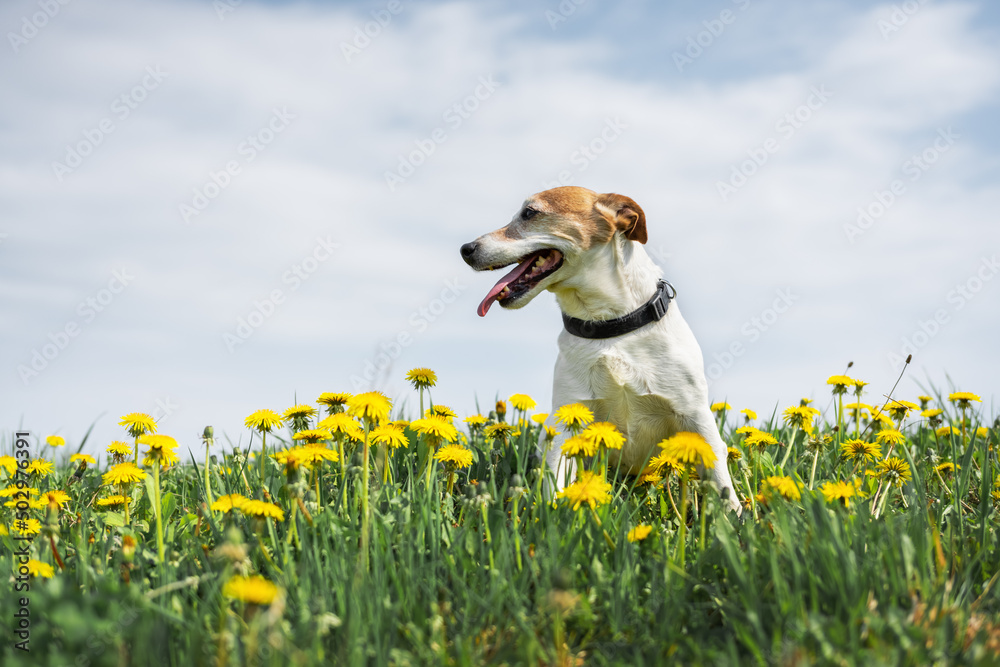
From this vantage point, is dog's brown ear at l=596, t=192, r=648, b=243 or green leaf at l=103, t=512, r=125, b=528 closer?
green leaf at l=103, t=512, r=125, b=528

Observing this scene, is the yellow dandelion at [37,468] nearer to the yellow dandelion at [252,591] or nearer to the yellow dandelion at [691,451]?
the yellow dandelion at [252,591]

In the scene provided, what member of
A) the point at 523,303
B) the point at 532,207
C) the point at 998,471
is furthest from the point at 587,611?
the point at 998,471

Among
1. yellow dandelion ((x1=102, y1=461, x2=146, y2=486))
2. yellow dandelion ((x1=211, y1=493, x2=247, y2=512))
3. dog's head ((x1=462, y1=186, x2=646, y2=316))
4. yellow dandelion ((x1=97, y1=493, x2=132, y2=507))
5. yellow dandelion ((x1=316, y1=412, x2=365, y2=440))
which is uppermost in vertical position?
dog's head ((x1=462, y1=186, x2=646, y2=316))

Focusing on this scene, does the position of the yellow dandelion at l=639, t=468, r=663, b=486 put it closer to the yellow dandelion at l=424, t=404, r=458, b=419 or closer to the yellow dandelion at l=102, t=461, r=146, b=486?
the yellow dandelion at l=424, t=404, r=458, b=419

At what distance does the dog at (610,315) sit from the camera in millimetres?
4480

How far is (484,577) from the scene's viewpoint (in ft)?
9.45

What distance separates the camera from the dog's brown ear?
458cm

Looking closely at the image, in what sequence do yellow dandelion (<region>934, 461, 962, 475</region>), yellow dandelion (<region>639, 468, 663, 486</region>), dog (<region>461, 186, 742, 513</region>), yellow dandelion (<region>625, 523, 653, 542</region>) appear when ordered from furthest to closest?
1. yellow dandelion (<region>934, 461, 962, 475</region>)
2. dog (<region>461, 186, 742, 513</region>)
3. yellow dandelion (<region>639, 468, 663, 486</region>)
4. yellow dandelion (<region>625, 523, 653, 542</region>)

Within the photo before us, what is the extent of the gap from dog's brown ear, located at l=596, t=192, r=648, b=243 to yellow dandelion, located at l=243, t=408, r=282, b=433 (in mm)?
2177

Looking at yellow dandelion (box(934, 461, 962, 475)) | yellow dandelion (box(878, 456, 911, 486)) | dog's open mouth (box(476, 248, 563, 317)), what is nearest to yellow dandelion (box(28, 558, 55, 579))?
dog's open mouth (box(476, 248, 563, 317))

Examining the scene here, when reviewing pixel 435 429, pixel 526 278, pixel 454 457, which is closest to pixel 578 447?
pixel 435 429

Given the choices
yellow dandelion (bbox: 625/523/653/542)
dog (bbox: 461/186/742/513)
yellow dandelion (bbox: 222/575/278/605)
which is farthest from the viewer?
dog (bbox: 461/186/742/513)

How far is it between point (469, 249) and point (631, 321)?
1.07 meters

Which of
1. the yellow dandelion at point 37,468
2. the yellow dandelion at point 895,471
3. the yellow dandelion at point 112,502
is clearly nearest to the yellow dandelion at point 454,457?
the yellow dandelion at point 112,502
